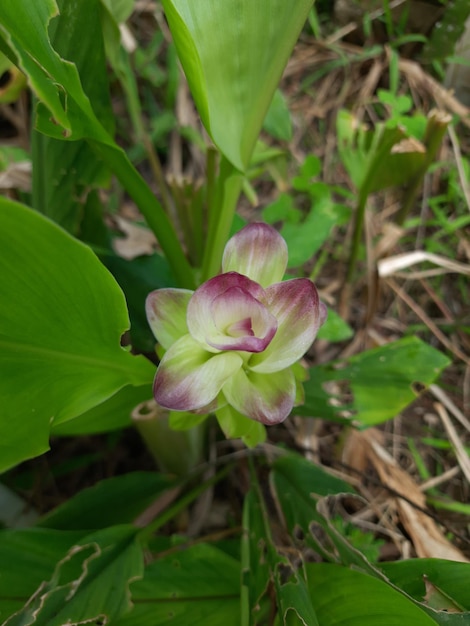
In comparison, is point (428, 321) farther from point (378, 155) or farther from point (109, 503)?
point (109, 503)

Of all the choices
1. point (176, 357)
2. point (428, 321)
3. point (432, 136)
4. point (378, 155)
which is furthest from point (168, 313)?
point (428, 321)

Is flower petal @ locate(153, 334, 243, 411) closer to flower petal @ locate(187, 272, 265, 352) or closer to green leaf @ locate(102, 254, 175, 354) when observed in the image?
flower petal @ locate(187, 272, 265, 352)

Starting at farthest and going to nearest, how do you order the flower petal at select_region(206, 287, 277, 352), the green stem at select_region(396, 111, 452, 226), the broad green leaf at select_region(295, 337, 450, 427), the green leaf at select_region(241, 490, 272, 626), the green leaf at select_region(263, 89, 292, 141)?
the green leaf at select_region(263, 89, 292, 141), the green stem at select_region(396, 111, 452, 226), the broad green leaf at select_region(295, 337, 450, 427), the green leaf at select_region(241, 490, 272, 626), the flower petal at select_region(206, 287, 277, 352)

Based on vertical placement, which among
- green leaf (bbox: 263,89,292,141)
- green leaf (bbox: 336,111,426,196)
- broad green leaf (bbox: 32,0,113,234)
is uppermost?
broad green leaf (bbox: 32,0,113,234)

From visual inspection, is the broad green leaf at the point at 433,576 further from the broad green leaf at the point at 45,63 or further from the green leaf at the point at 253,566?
the broad green leaf at the point at 45,63

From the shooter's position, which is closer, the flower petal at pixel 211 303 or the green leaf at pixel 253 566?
the flower petal at pixel 211 303

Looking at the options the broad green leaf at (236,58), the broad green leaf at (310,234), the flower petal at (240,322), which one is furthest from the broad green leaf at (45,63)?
the broad green leaf at (310,234)

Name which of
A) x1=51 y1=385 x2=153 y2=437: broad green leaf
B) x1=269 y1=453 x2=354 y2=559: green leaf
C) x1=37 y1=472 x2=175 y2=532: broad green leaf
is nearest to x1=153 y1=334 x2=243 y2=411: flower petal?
x1=51 y1=385 x2=153 y2=437: broad green leaf
